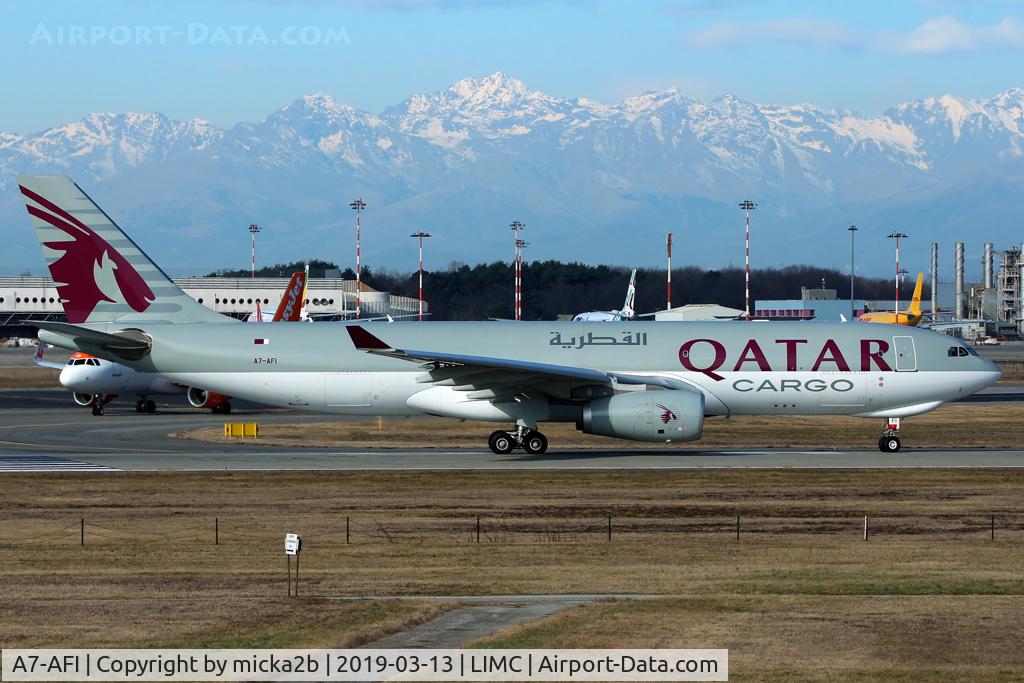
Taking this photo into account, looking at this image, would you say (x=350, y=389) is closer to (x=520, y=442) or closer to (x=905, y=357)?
(x=520, y=442)

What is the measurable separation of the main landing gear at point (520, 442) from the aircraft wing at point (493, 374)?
162 centimetres

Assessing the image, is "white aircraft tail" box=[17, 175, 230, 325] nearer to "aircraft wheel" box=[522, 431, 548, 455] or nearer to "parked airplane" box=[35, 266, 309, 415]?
"aircraft wheel" box=[522, 431, 548, 455]

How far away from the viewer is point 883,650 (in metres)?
16.2

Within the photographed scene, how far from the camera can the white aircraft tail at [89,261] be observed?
42.0 meters

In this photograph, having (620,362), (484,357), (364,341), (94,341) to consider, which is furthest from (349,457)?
(620,362)

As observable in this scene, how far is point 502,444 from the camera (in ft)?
135

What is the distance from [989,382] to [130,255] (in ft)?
92.0

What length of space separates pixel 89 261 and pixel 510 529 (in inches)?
860

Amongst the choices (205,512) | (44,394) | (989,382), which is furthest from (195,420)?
(989,382)

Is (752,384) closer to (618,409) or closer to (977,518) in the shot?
(618,409)

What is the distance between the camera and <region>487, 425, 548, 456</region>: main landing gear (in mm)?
41000

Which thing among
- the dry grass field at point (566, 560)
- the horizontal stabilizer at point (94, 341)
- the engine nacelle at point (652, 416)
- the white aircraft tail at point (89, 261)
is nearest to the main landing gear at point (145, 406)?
the white aircraft tail at point (89, 261)

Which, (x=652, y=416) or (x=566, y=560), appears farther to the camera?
(x=652, y=416)

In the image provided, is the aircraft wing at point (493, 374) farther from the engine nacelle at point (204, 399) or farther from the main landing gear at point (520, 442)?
the engine nacelle at point (204, 399)
